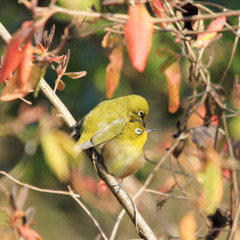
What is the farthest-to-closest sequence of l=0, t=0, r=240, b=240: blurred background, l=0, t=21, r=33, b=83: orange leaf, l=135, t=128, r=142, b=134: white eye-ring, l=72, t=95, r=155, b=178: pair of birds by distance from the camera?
l=0, t=0, r=240, b=240: blurred background, l=135, t=128, r=142, b=134: white eye-ring, l=72, t=95, r=155, b=178: pair of birds, l=0, t=21, r=33, b=83: orange leaf

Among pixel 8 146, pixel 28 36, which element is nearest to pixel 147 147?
A: pixel 8 146

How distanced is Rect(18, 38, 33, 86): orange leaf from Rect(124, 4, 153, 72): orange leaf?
0.18 m

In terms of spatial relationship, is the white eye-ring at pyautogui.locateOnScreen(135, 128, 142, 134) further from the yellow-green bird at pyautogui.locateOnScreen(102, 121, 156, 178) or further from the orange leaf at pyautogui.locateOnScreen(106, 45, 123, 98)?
the orange leaf at pyautogui.locateOnScreen(106, 45, 123, 98)

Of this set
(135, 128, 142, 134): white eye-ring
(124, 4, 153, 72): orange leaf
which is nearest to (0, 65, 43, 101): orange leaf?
(124, 4, 153, 72): orange leaf

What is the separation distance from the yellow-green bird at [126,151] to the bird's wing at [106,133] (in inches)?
0.7

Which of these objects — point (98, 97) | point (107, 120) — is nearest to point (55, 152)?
point (107, 120)

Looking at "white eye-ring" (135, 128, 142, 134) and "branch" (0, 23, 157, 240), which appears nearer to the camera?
"branch" (0, 23, 157, 240)

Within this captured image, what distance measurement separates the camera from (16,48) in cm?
96

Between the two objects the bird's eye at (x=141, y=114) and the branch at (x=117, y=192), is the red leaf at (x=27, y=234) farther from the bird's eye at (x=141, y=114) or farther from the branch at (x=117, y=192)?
the bird's eye at (x=141, y=114)

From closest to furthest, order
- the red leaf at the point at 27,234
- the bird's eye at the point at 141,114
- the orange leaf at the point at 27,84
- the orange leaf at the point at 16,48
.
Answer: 1. the orange leaf at the point at 16,48
2. the orange leaf at the point at 27,84
3. the red leaf at the point at 27,234
4. the bird's eye at the point at 141,114

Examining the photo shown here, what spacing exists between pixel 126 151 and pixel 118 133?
0.33 feet

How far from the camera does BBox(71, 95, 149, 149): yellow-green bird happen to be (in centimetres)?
171

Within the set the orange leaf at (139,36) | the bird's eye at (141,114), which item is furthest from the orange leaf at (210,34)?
the bird's eye at (141,114)

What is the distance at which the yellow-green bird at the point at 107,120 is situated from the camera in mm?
1711
